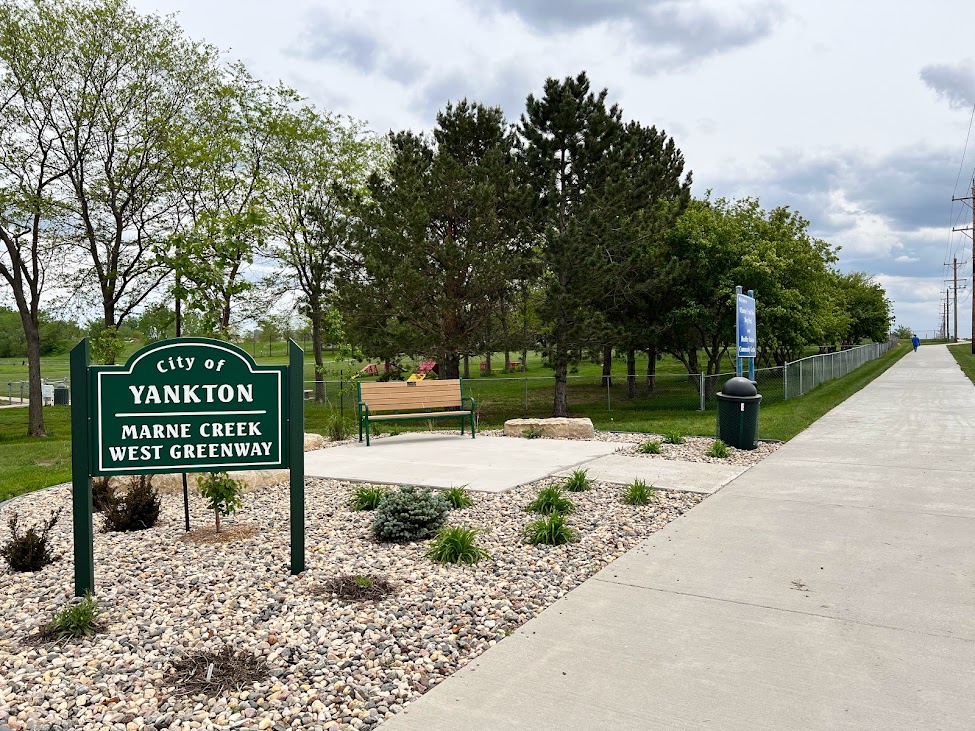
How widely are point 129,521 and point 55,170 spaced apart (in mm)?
18229

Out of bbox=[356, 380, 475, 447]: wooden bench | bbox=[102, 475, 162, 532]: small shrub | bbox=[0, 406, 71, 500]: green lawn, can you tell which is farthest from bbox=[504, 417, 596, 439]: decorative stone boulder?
bbox=[102, 475, 162, 532]: small shrub

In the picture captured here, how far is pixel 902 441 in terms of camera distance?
11352mm

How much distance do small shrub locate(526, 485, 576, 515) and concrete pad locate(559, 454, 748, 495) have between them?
1.50 metres

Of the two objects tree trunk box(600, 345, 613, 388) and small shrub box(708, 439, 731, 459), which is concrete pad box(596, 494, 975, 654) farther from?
tree trunk box(600, 345, 613, 388)

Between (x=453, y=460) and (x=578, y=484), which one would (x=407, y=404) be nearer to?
(x=453, y=460)

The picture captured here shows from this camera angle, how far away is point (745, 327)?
12.4 metres

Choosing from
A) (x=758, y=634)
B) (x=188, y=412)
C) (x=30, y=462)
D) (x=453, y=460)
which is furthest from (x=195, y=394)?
(x=30, y=462)

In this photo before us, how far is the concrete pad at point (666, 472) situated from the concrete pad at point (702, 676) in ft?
12.2

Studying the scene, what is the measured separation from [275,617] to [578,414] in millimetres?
19210

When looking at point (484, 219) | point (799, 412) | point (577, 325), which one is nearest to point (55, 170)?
point (484, 219)

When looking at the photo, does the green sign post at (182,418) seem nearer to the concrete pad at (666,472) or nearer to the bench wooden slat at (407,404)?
the concrete pad at (666,472)

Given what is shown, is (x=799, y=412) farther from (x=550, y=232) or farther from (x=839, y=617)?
(x=839, y=617)

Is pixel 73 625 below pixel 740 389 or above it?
below

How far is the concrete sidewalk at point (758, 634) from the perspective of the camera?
307cm
